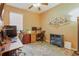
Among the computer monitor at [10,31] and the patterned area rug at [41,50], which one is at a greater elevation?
the computer monitor at [10,31]

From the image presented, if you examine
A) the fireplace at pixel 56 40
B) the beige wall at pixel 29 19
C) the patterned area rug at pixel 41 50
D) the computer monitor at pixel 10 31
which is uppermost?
the beige wall at pixel 29 19

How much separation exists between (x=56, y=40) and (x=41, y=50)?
0.91 ft

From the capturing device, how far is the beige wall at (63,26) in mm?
1686

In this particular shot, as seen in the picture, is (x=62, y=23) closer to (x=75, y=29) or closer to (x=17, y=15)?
(x=75, y=29)

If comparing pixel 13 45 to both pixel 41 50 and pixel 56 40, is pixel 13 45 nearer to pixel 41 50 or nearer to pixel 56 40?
pixel 41 50

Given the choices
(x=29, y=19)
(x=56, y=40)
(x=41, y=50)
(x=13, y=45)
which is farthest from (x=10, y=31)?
(x=56, y=40)

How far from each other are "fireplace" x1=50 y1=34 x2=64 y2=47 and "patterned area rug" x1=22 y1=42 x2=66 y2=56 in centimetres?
6

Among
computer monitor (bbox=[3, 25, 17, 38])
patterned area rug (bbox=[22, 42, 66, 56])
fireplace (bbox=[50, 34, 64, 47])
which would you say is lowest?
patterned area rug (bbox=[22, 42, 66, 56])

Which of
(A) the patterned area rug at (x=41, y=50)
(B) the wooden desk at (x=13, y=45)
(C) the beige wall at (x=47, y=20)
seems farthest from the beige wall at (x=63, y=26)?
(B) the wooden desk at (x=13, y=45)

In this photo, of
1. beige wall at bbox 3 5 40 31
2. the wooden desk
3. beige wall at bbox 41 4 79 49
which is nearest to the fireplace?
beige wall at bbox 41 4 79 49

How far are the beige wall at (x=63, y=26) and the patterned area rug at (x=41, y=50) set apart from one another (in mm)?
132

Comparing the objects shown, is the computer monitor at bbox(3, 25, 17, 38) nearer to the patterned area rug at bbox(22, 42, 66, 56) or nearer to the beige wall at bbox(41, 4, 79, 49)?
the patterned area rug at bbox(22, 42, 66, 56)

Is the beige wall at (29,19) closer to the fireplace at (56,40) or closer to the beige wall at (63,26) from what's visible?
the beige wall at (63,26)

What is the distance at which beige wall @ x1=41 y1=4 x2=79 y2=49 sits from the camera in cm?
169
